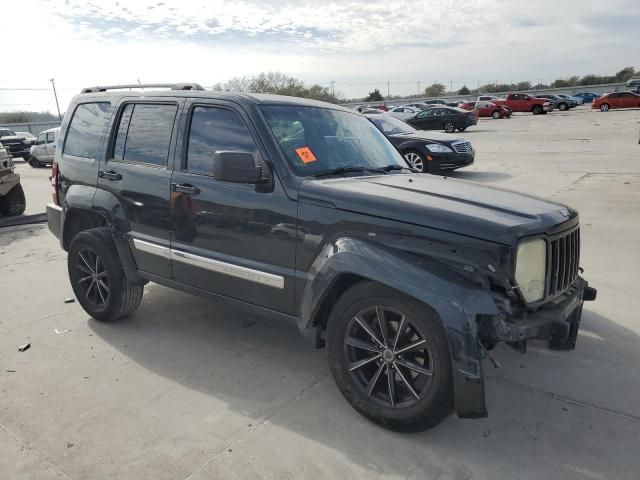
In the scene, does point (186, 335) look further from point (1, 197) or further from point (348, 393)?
point (1, 197)

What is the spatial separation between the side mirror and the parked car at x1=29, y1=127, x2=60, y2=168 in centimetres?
2043

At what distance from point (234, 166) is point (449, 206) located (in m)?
1.34

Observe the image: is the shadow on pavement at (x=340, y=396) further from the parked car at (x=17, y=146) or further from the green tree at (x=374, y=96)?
the green tree at (x=374, y=96)

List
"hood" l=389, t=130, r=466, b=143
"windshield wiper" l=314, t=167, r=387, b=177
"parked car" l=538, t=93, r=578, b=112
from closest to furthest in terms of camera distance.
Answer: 1. "windshield wiper" l=314, t=167, r=387, b=177
2. "hood" l=389, t=130, r=466, b=143
3. "parked car" l=538, t=93, r=578, b=112

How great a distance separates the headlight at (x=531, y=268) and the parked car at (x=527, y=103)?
42306 millimetres

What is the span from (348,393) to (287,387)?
1.88 feet

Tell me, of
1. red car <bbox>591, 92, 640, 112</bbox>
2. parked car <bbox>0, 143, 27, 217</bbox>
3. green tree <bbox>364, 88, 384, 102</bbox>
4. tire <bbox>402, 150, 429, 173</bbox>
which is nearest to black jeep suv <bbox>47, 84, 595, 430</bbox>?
parked car <bbox>0, 143, 27, 217</bbox>

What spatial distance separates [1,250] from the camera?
7410mm

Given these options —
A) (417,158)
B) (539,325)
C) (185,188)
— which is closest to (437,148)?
(417,158)

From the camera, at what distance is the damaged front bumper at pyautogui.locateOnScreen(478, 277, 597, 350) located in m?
2.63

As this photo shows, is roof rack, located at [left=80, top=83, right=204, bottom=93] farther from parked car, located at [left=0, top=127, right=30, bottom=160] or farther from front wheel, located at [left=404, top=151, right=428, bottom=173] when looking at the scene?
parked car, located at [left=0, top=127, right=30, bottom=160]

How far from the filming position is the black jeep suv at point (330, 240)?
8.98 ft

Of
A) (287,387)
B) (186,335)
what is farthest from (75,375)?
(287,387)

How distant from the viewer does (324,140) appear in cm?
380
